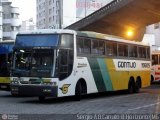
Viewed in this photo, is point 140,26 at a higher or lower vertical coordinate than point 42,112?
higher

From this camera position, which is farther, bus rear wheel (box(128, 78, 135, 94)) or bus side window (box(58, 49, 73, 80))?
bus rear wheel (box(128, 78, 135, 94))

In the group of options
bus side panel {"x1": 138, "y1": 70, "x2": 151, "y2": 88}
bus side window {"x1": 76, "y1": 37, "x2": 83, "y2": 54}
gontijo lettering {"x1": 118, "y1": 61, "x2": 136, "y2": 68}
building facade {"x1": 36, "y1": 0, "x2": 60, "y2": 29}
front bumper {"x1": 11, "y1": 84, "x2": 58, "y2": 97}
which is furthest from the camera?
building facade {"x1": 36, "y1": 0, "x2": 60, "y2": 29}

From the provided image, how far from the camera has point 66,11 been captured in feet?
422

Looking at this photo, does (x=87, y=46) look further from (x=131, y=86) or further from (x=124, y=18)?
(x=124, y=18)

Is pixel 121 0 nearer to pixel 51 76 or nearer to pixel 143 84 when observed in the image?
pixel 143 84

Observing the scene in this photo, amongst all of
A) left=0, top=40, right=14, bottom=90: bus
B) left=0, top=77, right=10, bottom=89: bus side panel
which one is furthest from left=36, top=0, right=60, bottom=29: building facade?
left=0, top=77, right=10, bottom=89: bus side panel

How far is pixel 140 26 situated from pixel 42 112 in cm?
3470

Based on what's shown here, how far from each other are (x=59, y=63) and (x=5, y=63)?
237 inches

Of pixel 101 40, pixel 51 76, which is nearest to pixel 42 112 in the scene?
pixel 51 76

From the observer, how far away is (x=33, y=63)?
20.4 meters

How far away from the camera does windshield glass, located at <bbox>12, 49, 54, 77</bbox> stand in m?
20.2

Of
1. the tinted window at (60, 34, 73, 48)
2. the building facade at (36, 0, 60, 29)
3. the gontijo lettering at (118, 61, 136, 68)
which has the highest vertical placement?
the building facade at (36, 0, 60, 29)

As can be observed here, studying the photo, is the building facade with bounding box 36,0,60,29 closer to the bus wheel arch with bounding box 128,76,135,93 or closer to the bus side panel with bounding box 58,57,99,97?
the bus wheel arch with bounding box 128,76,135,93

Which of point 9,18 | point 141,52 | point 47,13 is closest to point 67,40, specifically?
point 141,52
